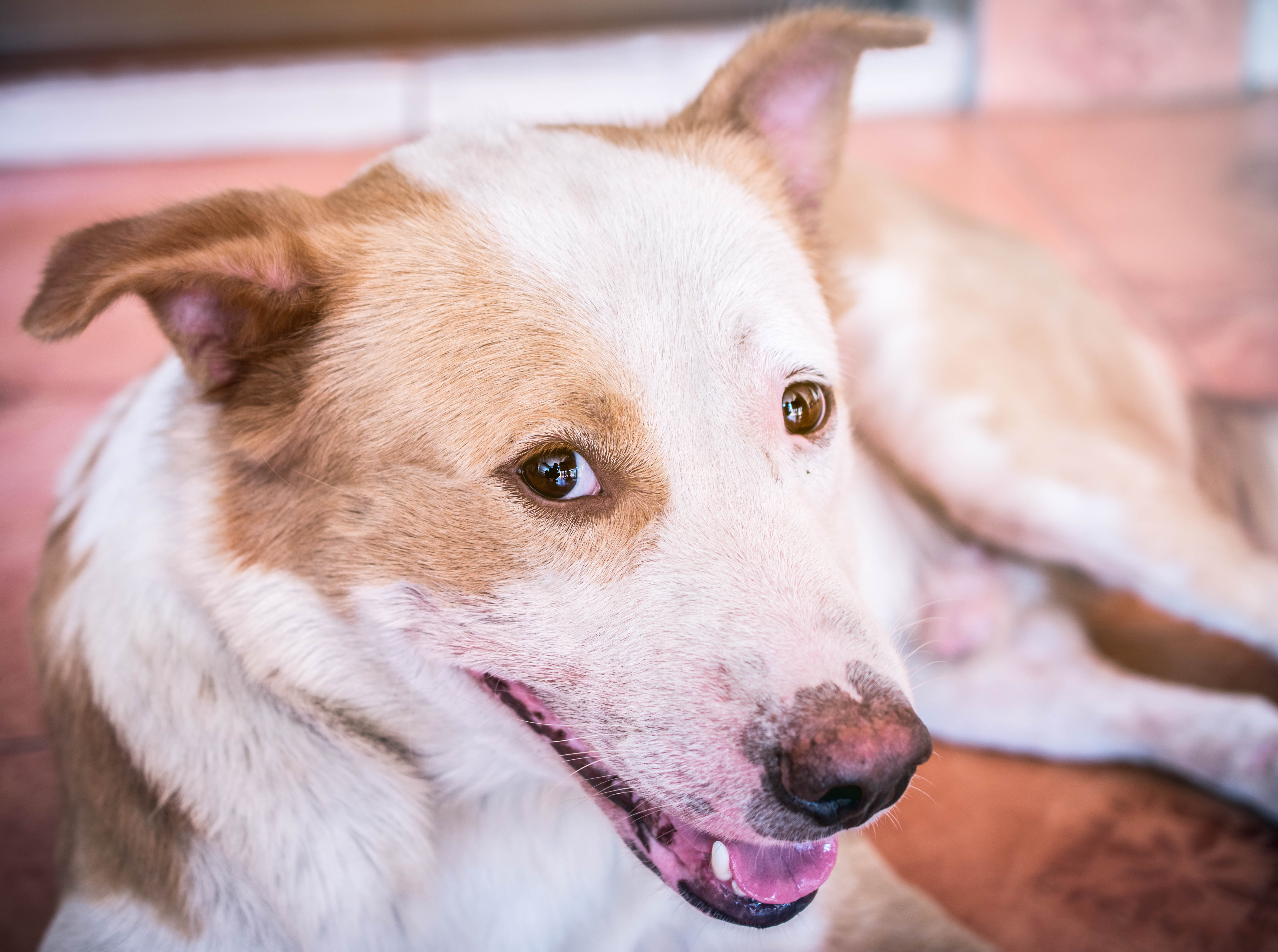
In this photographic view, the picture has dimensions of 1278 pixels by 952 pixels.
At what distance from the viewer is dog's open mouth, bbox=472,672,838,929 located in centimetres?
108

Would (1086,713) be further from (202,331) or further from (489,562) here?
(202,331)

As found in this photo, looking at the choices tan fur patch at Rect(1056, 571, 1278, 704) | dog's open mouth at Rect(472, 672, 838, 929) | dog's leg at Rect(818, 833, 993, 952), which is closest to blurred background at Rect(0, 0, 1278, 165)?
tan fur patch at Rect(1056, 571, 1278, 704)

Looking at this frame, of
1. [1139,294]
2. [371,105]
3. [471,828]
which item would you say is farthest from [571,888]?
[371,105]

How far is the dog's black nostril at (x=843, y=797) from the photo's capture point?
3.03 feet

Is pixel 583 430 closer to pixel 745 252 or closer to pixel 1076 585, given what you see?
pixel 745 252

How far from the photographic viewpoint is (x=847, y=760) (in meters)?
0.91

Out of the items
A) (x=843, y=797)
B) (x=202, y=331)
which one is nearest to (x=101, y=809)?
(x=202, y=331)

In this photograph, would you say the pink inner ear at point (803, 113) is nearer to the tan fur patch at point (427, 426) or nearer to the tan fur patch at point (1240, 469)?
the tan fur patch at point (427, 426)

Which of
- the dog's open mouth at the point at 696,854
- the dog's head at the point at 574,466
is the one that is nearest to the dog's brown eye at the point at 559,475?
the dog's head at the point at 574,466

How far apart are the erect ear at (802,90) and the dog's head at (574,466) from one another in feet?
0.84

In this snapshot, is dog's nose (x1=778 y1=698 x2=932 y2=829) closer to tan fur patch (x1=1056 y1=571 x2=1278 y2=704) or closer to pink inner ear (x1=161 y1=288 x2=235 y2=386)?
pink inner ear (x1=161 y1=288 x2=235 y2=386)

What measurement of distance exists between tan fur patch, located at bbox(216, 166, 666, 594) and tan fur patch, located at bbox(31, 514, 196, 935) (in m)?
0.32

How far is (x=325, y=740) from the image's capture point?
1.16m

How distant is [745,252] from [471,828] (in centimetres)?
78
